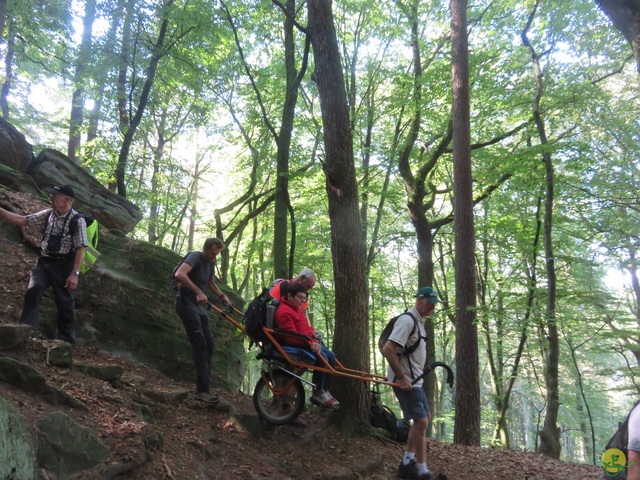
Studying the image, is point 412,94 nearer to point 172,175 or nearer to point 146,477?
point 172,175

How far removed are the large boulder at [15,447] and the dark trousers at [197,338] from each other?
7.69 feet

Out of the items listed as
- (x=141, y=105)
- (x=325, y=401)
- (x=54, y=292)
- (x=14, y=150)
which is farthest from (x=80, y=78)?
(x=325, y=401)

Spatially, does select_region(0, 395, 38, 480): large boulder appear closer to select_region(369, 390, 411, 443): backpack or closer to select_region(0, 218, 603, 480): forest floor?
select_region(0, 218, 603, 480): forest floor

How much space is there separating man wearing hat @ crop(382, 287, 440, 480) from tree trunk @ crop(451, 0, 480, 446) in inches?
144

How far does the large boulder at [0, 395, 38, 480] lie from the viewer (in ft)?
7.86

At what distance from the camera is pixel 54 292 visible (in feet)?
15.4

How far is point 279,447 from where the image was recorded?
4.70 metres

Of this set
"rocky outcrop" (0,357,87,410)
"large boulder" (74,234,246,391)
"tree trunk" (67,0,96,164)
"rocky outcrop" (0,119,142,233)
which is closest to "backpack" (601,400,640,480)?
"rocky outcrop" (0,357,87,410)

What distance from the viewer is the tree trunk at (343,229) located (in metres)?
5.41

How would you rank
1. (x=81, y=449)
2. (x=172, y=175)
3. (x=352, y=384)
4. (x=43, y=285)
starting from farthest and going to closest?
(x=172, y=175), (x=352, y=384), (x=43, y=285), (x=81, y=449)

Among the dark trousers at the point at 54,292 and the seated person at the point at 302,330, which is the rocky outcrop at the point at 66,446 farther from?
the seated person at the point at 302,330

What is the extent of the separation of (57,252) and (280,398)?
317cm

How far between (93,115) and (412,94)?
32.3 feet

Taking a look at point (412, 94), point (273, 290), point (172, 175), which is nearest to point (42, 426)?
point (273, 290)
